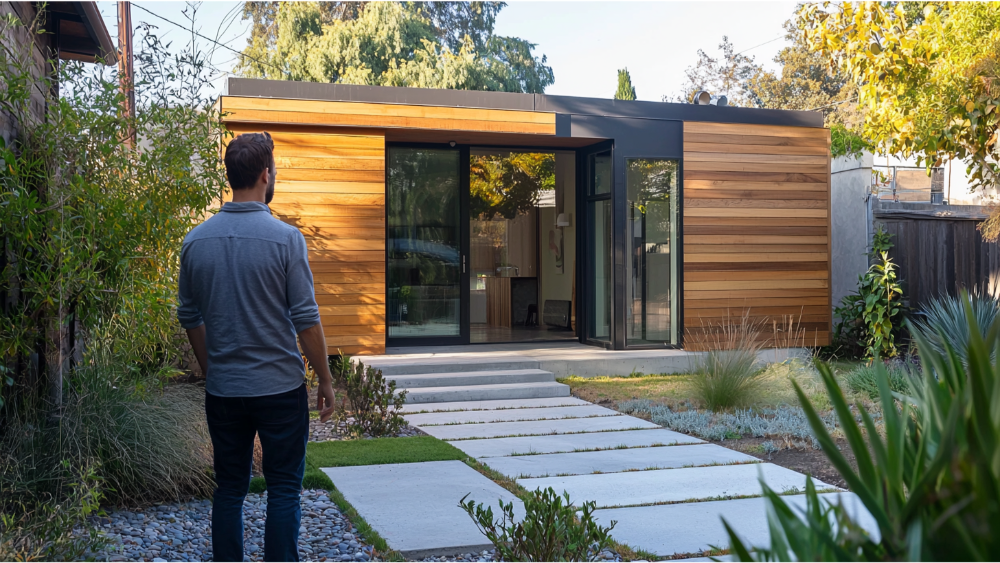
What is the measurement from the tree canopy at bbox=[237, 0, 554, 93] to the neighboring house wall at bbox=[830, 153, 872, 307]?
1129 cm

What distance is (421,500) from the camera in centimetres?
390

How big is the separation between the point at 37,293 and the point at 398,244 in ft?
19.9

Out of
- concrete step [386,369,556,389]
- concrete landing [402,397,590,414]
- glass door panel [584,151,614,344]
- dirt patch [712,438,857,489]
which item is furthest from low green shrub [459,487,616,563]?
glass door panel [584,151,614,344]

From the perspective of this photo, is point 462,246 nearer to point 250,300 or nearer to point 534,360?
point 534,360

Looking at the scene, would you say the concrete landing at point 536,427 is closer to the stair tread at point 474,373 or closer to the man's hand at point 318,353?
the stair tread at point 474,373

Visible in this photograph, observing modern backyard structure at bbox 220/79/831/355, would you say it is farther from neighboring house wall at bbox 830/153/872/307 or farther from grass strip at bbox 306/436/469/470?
grass strip at bbox 306/436/469/470

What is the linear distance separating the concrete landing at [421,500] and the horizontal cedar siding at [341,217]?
13.0ft

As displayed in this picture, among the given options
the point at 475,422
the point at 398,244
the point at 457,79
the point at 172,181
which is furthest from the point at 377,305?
the point at 457,79

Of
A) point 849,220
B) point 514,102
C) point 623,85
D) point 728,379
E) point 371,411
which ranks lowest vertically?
point 371,411

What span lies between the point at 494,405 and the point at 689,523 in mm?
3819

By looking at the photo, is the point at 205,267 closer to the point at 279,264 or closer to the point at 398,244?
the point at 279,264

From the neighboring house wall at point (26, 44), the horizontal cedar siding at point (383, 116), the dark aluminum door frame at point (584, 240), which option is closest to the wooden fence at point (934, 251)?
the dark aluminum door frame at point (584, 240)

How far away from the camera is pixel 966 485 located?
778mm

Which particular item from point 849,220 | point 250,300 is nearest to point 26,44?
point 250,300
